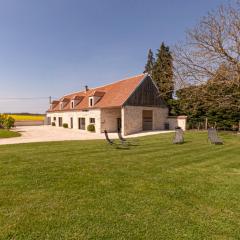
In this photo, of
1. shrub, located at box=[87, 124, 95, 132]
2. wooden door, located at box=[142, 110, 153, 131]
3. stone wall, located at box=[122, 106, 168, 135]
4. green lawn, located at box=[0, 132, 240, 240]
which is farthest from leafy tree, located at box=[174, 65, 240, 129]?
shrub, located at box=[87, 124, 95, 132]

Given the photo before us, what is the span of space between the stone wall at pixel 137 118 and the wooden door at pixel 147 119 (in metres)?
0.54

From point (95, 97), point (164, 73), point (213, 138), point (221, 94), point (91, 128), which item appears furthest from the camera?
point (95, 97)

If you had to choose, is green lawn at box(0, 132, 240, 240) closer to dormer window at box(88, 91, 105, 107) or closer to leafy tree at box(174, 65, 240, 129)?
leafy tree at box(174, 65, 240, 129)

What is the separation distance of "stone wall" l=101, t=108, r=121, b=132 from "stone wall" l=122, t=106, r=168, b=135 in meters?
3.21

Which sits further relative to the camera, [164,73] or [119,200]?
[164,73]

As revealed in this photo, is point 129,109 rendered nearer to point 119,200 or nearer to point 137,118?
point 137,118

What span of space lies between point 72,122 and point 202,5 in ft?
80.8

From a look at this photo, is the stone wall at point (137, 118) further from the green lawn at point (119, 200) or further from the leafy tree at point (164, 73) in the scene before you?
the green lawn at point (119, 200)

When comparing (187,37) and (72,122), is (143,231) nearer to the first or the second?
(187,37)

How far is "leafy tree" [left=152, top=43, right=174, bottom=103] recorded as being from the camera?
18.4m

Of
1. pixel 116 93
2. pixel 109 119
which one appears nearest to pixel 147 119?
pixel 109 119

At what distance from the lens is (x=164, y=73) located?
18.6 meters

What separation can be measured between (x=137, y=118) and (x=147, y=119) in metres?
2.08

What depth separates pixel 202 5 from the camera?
15.0 meters
